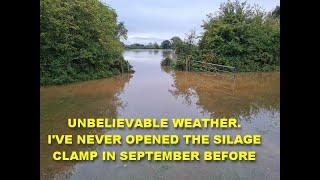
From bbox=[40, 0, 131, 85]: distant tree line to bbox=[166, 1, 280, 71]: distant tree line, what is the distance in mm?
7167

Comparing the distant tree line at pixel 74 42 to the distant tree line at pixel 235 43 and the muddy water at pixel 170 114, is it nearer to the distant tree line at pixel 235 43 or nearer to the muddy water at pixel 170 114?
the muddy water at pixel 170 114

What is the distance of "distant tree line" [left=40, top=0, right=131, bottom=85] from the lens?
1764 centimetres

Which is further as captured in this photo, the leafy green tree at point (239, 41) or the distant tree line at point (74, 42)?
the leafy green tree at point (239, 41)

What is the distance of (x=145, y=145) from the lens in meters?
6.77

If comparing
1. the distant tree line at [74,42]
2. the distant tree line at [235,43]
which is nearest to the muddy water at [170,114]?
the distant tree line at [74,42]

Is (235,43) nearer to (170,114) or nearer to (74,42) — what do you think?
(74,42)

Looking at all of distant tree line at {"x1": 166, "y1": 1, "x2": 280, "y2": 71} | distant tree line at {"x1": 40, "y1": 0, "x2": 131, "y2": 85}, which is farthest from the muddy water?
distant tree line at {"x1": 166, "y1": 1, "x2": 280, "y2": 71}

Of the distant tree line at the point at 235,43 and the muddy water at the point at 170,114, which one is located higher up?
the distant tree line at the point at 235,43

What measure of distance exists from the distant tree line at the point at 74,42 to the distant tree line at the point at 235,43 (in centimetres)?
717

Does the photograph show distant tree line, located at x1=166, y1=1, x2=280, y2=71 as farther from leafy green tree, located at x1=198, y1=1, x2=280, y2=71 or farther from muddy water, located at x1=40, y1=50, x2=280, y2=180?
muddy water, located at x1=40, y1=50, x2=280, y2=180

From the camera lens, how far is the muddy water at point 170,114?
5.67m
